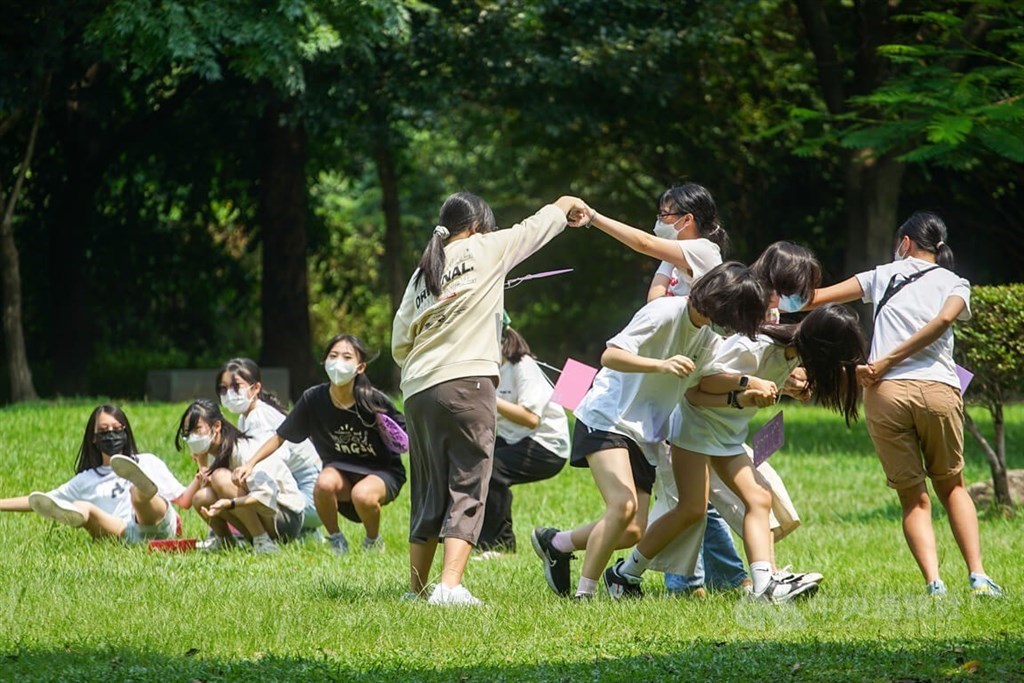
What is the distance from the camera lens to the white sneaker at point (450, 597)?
21.2 ft

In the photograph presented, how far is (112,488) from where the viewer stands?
886cm

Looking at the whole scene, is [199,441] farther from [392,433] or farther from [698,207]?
[698,207]

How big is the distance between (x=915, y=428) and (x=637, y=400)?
1448 millimetres

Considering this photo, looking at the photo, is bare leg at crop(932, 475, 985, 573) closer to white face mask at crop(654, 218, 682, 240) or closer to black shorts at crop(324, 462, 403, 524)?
white face mask at crop(654, 218, 682, 240)

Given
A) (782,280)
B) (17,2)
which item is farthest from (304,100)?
(782,280)

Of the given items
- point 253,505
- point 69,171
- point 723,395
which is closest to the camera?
point 723,395

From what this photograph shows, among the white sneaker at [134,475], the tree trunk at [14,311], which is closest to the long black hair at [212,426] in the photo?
the white sneaker at [134,475]

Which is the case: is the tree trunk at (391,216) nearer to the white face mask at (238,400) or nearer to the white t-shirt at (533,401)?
the white face mask at (238,400)

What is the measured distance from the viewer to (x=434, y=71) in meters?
19.0

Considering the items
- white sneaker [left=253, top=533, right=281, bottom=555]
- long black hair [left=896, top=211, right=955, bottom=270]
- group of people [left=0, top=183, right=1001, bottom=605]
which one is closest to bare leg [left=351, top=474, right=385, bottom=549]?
white sneaker [left=253, top=533, right=281, bottom=555]

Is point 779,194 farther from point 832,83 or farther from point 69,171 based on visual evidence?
point 69,171

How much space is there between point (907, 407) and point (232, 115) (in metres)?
14.9

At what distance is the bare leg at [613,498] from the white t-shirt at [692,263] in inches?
33.8

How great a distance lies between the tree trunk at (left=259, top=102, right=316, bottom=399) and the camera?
20000 mm
